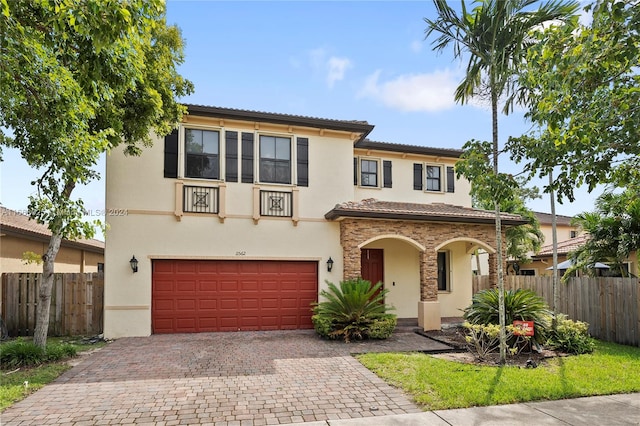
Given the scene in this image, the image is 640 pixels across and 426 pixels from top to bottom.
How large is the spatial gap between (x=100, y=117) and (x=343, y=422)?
820 cm

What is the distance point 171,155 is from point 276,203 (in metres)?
3.53

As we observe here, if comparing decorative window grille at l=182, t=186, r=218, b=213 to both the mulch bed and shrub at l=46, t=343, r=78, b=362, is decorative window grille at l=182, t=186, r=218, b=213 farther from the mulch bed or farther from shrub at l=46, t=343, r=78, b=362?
the mulch bed

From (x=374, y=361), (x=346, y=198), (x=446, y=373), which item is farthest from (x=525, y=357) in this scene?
(x=346, y=198)

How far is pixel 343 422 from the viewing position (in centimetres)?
512

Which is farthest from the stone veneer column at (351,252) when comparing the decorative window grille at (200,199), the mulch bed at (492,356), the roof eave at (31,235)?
the roof eave at (31,235)

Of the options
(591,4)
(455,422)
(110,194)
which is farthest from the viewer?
(110,194)

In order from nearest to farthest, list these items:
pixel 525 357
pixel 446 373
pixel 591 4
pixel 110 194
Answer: pixel 591 4 → pixel 446 373 → pixel 525 357 → pixel 110 194

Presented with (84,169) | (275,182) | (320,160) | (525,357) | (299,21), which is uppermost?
(299,21)

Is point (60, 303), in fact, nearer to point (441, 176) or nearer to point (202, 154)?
point (202, 154)

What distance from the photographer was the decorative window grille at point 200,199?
1177 cm

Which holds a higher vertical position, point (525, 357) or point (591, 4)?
point (591, 4)

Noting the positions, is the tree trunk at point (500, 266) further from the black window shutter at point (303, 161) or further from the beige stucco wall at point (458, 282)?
the beige stucco wall at point (458, 282)

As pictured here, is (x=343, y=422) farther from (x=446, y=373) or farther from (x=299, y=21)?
(x=299, y=21)

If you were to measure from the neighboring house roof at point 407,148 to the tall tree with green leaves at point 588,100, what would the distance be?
28.0ft
